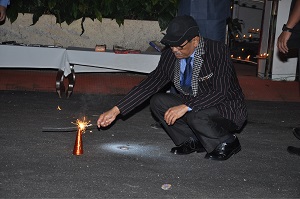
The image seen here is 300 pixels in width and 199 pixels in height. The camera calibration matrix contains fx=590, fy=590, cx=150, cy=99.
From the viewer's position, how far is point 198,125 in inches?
217

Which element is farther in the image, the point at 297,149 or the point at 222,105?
the point at 297,149

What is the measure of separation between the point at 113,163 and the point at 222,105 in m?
1.16

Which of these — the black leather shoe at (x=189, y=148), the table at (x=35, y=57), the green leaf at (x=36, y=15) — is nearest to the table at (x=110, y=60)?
the table at (x=35, y=57)

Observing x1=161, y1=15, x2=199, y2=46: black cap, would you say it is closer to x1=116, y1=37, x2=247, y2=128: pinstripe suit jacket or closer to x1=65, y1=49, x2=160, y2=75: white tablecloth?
x1=116, y1=37, x2=247, y2=128: pinstripe suit jacket

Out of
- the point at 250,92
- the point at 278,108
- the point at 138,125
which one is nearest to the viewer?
the point at 138,125

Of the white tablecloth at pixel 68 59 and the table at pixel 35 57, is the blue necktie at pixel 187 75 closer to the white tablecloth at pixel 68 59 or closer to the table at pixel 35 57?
the white tablecloth at pixel 68 59

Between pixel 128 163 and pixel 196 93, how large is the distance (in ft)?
3.01

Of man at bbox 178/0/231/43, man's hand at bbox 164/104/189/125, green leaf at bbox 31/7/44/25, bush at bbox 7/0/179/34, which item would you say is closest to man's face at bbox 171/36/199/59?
man's hand at bbox 164/104/189/125

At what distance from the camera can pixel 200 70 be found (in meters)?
5.49

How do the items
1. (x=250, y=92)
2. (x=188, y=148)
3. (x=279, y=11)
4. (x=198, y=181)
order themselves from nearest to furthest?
1. (x=198, y=181)
2. (x=188, y=148)
3. (x=250, y=92)
4. (x=279, y=11)

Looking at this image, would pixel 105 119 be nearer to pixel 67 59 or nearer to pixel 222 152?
pixel 222 152

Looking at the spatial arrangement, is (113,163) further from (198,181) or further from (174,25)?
(174,25)

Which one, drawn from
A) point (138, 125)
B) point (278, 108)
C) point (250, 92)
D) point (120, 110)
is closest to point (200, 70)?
point (120, 110)

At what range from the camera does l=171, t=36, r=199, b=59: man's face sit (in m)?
5.27
